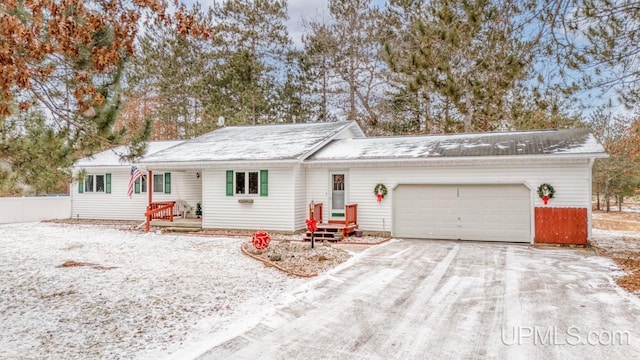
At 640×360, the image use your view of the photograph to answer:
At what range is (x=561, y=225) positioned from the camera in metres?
11.2

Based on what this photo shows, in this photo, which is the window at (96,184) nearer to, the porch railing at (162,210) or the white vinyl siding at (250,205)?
the porch railing at (162,210)

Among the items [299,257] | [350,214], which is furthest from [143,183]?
[299,257]

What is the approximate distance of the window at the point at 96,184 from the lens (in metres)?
18.5

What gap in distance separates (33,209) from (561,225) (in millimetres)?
21875

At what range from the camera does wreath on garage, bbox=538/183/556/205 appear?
11188 mm

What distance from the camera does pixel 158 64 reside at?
2716cm

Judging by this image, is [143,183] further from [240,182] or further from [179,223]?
[240,182]

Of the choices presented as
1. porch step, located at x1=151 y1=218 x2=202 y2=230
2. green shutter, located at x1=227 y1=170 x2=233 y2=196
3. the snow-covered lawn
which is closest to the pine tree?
porch step, located at x1=151 y1=218 x2=202 y2=230

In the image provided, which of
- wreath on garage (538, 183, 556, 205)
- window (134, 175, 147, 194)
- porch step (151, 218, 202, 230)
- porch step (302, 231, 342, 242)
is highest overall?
window (134, 175, 147, 194)

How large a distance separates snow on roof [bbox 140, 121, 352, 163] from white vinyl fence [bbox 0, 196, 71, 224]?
7192mm

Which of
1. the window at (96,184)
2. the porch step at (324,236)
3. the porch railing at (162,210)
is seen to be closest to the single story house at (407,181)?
the porch railing at (162,210)

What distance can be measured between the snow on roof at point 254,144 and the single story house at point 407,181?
6cm

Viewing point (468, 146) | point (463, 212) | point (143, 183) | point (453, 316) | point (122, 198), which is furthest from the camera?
point (122, 198)

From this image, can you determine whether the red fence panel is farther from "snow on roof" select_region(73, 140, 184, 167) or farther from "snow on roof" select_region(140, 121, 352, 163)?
"snow on roof" select_region(73, 140, 184, 167)
